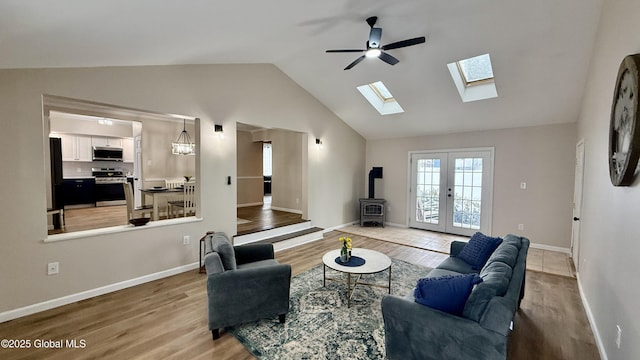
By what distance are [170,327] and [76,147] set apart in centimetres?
845

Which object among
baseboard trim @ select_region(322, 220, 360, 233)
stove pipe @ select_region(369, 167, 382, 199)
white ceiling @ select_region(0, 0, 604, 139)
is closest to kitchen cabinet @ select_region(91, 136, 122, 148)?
white ceiling @ select_region(0, 0, 604, 139)

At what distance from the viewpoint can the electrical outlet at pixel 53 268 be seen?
2.83m

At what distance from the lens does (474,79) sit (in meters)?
4.64

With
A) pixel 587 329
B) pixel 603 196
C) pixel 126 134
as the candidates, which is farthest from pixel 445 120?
pixel 126 134

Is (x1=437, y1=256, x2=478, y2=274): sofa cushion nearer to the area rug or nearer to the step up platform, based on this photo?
the area rug

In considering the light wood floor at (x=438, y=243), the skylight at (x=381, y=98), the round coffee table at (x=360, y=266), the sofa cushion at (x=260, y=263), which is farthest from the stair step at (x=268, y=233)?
the skylight at (x=381, y=98)

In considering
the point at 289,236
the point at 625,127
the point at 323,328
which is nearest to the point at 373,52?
the point at 625,127

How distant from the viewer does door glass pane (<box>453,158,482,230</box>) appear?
5.75 m

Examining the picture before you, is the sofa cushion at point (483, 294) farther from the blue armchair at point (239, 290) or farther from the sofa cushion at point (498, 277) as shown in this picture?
the blue armchair at point (239, 290)

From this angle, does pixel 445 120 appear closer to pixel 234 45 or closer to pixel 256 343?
pixel 234 45

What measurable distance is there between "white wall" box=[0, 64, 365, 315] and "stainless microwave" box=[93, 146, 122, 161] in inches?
261

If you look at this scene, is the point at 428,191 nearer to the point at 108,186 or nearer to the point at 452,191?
the point at 452,191

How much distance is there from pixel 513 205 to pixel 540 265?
1.48 meters

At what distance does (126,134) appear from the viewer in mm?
8266
